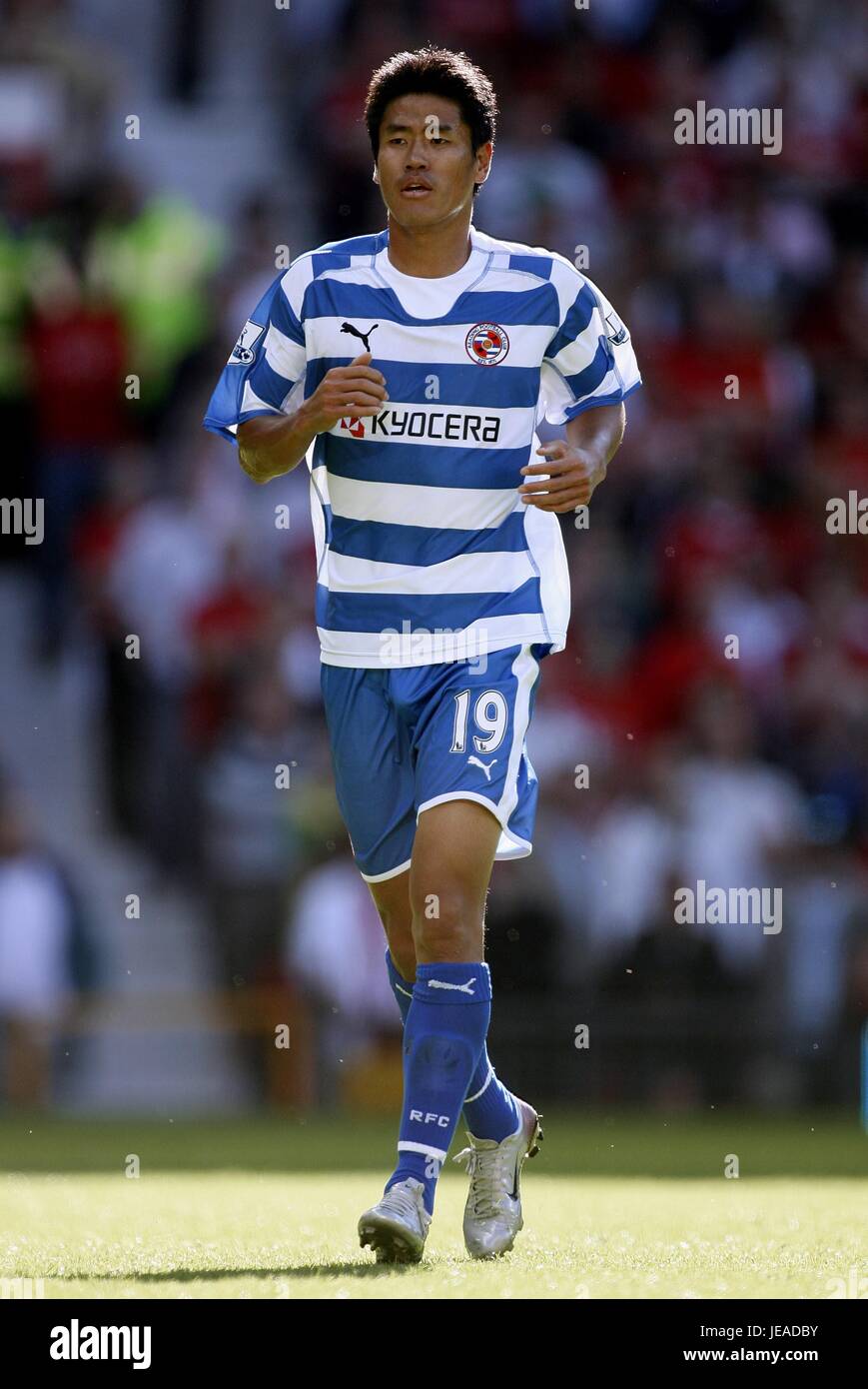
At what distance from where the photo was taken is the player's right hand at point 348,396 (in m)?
5.04

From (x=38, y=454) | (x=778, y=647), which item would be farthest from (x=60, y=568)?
(x=778, y=647)

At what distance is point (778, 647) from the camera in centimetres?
1184

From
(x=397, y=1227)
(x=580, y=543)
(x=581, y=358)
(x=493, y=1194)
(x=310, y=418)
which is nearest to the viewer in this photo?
(x=397, y=1227)

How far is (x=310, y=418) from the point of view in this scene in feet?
16.8

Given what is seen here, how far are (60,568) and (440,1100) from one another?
7.63 metres

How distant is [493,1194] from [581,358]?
1948mm

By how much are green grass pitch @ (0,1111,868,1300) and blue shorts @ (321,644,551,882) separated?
3.07 feet

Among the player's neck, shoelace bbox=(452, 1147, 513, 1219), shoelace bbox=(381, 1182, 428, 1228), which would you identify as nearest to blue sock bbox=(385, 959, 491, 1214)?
shoelace bbox=(381, 1182, 428, 1228)

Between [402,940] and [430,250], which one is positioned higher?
[430,250]

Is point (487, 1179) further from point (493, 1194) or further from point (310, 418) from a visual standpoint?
point (310, 418)

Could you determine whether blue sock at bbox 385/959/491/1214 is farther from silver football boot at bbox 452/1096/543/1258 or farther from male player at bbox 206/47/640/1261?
silver football boot at bbox 452/1096/543/1258

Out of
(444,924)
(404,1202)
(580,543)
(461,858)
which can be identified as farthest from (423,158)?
(580,543)
